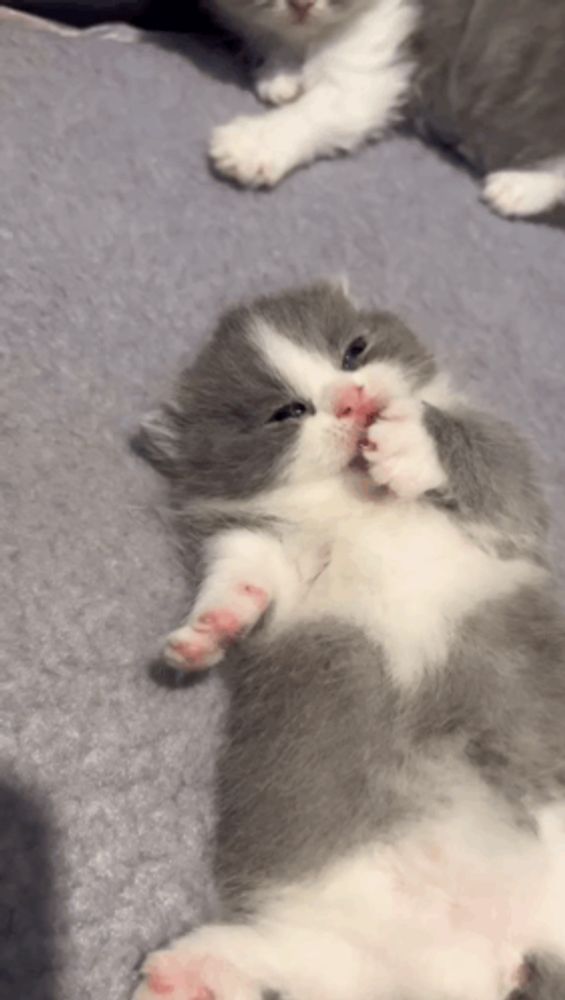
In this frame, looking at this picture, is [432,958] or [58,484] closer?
[432,958]

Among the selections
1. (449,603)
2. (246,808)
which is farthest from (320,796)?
(449,603)

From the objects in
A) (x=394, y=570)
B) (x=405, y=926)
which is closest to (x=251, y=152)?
(x=394, y=570)

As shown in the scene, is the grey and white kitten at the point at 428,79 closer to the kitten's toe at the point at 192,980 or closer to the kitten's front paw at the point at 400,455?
the kitten's front paw at the point at 400,455

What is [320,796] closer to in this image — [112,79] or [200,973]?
[200,973]

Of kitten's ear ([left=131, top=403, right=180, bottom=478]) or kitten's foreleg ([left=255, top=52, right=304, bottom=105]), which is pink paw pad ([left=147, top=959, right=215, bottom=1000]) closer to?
kitten's ear ([left=131, top=403, right=180, bottom=478])

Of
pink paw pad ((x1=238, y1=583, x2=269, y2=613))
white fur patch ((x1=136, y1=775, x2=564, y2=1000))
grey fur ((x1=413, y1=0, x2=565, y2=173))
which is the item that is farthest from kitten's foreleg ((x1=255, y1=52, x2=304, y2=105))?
white fur patch ((x1=136, y1=775, x2=564, y2=1000))

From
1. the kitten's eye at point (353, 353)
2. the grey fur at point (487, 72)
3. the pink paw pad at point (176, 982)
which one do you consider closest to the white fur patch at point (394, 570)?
the kitten's eye at point (353, 353)
